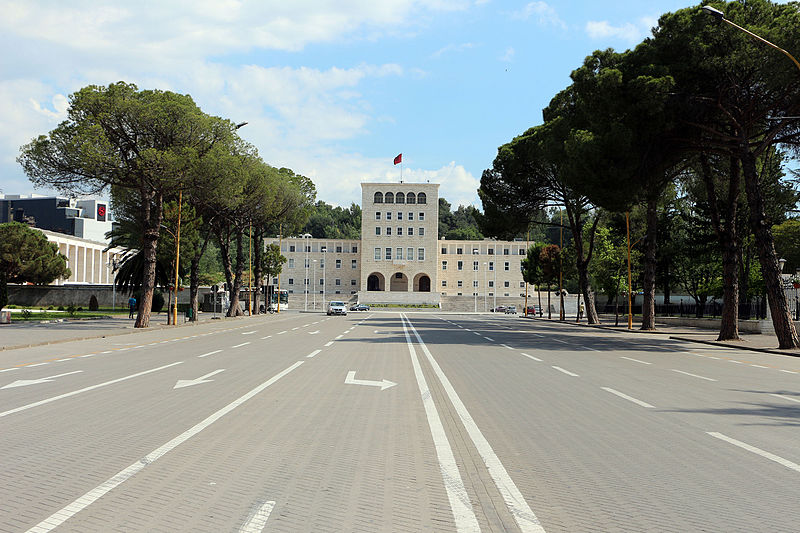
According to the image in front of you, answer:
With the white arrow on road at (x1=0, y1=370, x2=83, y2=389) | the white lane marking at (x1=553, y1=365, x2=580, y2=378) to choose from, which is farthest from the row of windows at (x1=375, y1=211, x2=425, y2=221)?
the white arrow on road at (x1=0, y1=370, x2=83, y2=389)

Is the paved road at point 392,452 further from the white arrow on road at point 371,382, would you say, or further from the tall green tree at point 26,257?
the tall green tree at point 26,257

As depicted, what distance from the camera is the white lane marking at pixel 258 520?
450 cm

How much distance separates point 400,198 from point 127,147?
289 feet

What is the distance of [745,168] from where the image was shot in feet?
87.2

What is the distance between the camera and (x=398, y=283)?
127 m

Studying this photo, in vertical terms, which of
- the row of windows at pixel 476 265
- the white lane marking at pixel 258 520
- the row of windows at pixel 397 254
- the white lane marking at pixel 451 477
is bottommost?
the white lane marking at pixel 451 477

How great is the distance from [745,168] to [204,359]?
70.3 ft

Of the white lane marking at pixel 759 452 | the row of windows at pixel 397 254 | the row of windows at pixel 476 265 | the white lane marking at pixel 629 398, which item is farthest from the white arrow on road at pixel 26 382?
the row of windows at pixel 476 265

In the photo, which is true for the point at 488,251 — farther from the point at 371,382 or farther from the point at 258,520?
the point at 258,520

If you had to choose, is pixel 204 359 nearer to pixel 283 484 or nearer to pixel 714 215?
pixel 283 484

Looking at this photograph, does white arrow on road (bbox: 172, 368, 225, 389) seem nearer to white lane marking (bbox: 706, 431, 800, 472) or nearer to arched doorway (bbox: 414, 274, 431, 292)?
white lane marking (bbox: 706, 431, 800, 472)

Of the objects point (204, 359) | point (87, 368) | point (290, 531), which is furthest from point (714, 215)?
point (290, 531)

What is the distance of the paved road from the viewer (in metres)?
4.87

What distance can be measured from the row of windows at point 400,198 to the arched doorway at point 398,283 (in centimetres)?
1357
